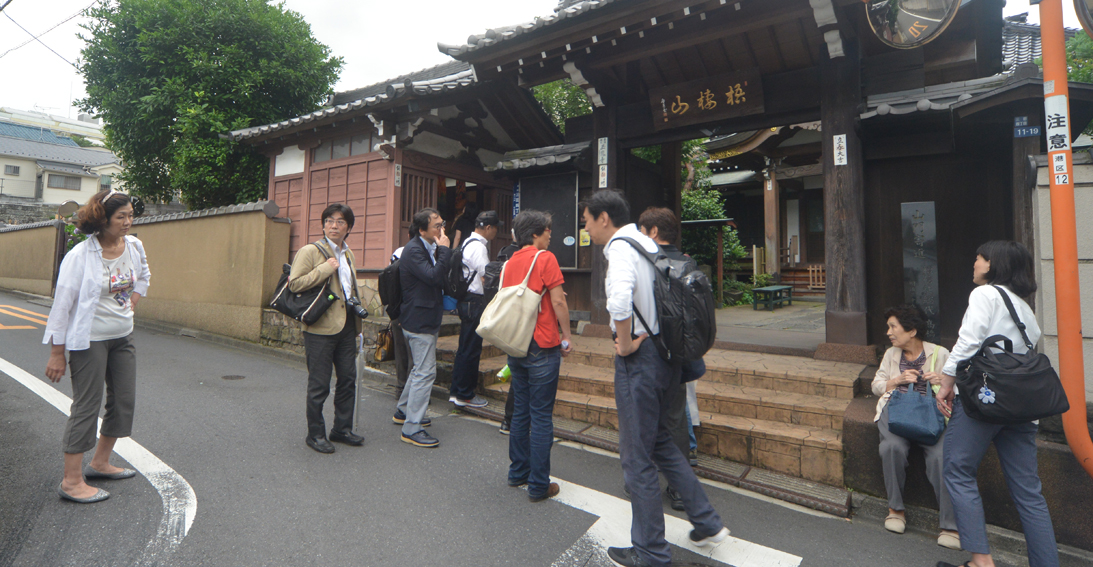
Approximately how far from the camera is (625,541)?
3098 mm

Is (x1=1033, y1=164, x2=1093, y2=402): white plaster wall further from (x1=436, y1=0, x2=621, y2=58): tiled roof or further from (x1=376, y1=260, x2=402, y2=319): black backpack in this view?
(x1=376, y1=260, x2=402, y2=319): black backpack

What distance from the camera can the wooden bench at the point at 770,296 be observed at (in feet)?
39.8

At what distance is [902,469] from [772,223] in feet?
44.5

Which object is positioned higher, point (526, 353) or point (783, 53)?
point (783, 53)

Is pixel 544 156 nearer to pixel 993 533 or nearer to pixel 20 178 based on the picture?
pixel 993 533

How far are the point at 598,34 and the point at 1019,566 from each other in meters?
6.10

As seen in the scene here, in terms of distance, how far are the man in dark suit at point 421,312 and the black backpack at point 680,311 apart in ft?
7.80

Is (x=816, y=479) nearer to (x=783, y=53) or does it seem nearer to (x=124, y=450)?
(x=783, y=53)

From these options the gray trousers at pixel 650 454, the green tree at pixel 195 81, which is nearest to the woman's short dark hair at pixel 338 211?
the gray trousers at pixel 650 454

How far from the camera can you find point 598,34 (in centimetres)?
628

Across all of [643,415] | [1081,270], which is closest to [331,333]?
[643,415]

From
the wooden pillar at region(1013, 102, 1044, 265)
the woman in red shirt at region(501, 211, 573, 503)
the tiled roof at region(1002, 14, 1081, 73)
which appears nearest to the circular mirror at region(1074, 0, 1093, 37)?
the wooden pillar at region(1013, 102, 1044, 265)

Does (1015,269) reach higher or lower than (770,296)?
lower

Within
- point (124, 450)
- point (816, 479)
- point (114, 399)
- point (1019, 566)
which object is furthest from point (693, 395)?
point (124, 450)
